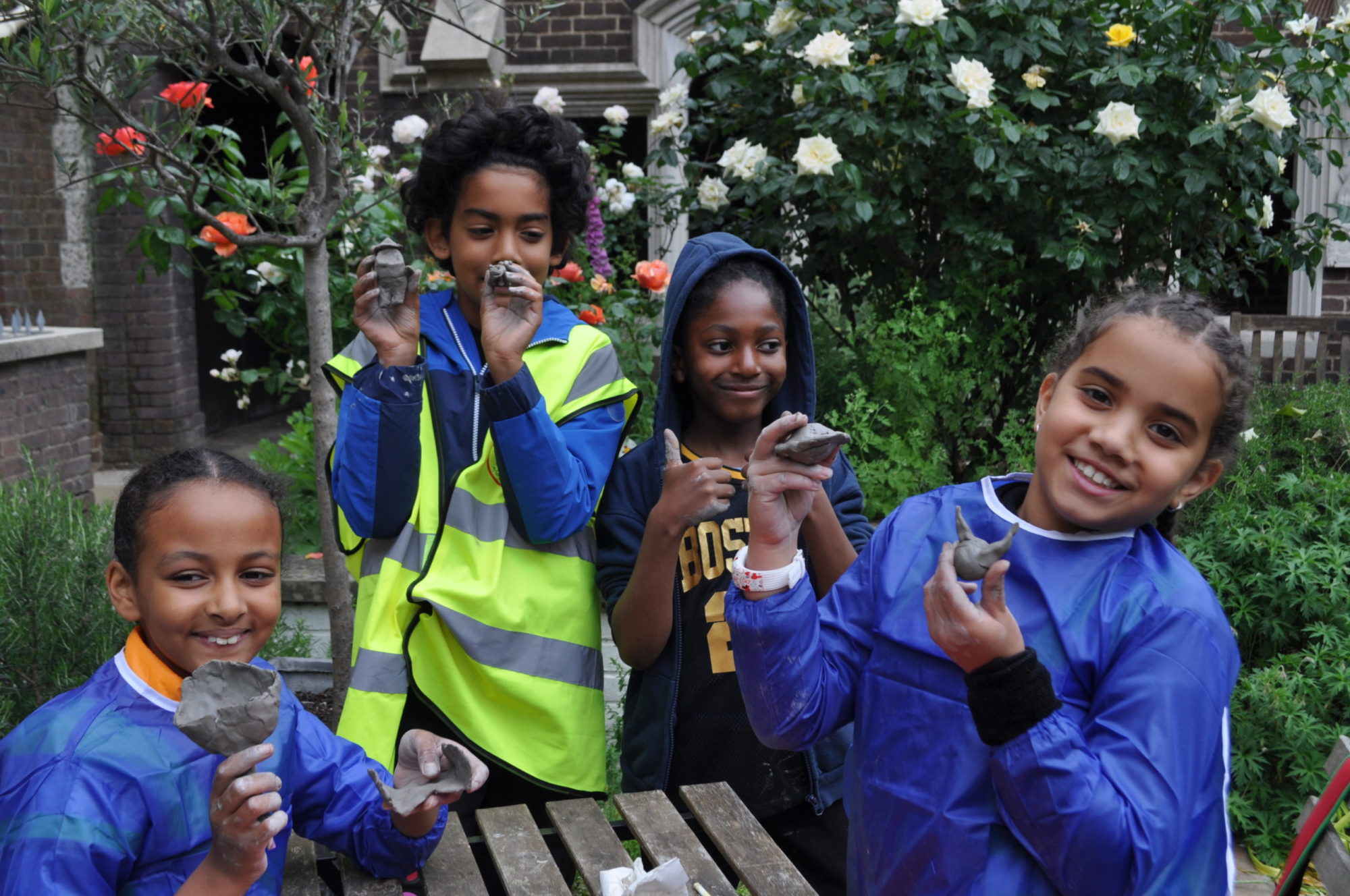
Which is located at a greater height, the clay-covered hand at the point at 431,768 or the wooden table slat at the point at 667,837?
the clay-covered hand at the point at 431,768

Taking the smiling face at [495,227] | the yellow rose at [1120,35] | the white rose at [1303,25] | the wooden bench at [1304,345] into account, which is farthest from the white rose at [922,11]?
the smiling face at [495,227]

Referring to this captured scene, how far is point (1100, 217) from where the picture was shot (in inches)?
172

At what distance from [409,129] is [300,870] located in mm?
3254

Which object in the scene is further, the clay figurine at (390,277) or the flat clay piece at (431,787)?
the clay figurine at (390,277)

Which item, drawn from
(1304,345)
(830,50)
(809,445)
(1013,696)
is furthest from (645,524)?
(1304,345)

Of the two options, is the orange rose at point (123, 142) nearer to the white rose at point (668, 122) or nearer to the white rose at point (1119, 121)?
the white rose at point (668, 122)

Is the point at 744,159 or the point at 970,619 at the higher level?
the point at 744,159

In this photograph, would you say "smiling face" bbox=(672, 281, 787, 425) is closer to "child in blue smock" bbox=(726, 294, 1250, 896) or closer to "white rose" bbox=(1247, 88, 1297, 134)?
"child in blue smock" bbox=(726, 294, 1250, 896)

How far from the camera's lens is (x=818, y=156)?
423cm

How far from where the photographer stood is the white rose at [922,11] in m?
4.16

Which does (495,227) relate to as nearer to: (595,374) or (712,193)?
(595,374)

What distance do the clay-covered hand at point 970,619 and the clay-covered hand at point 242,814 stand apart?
774mm

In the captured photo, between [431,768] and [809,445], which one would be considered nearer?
[809,445]

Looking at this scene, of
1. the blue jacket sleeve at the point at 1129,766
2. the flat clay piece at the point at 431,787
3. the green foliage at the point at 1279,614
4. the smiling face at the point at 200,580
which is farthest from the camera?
the green foliage at the point at 1279,614
